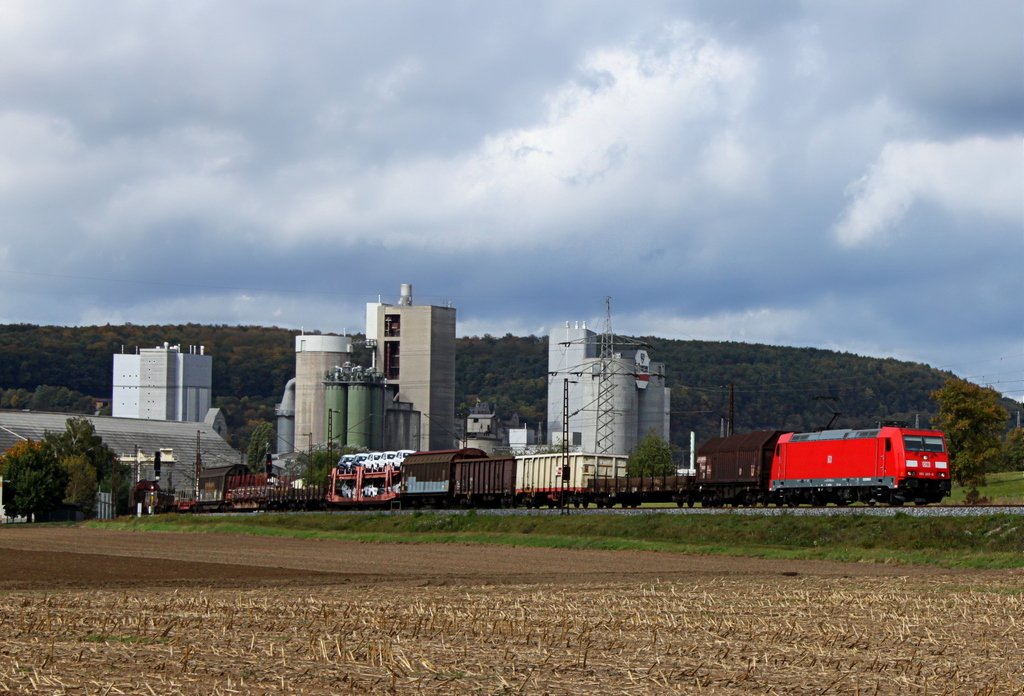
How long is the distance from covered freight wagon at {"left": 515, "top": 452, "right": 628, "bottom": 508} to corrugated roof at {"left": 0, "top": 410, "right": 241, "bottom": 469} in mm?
107168

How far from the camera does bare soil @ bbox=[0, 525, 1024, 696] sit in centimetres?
1346

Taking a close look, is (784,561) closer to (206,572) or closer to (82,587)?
(206,572)

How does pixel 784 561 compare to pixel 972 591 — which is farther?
pixel 784 561

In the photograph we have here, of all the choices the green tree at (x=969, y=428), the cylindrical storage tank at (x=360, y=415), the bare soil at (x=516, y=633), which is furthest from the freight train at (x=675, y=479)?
the cylindrical storage tank at (x=360, y=415)

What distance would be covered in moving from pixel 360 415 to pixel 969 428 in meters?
104

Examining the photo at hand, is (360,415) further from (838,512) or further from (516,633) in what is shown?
(516,633)

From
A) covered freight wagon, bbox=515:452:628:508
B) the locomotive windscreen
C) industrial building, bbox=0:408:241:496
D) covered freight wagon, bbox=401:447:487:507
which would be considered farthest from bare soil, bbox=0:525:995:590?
industrial building, bbox=0:408:241:496

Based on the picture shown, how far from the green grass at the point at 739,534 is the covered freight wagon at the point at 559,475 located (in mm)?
6520

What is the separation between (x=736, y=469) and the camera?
205ft

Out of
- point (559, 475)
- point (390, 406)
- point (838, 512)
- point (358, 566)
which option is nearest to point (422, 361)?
point (390, 406)


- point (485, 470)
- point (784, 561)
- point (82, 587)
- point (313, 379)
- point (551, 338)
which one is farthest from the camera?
point (551, 338)

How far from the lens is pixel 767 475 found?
60.4 metres


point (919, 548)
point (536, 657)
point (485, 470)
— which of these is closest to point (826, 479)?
point (919, 548)

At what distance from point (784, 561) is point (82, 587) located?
24697mm
